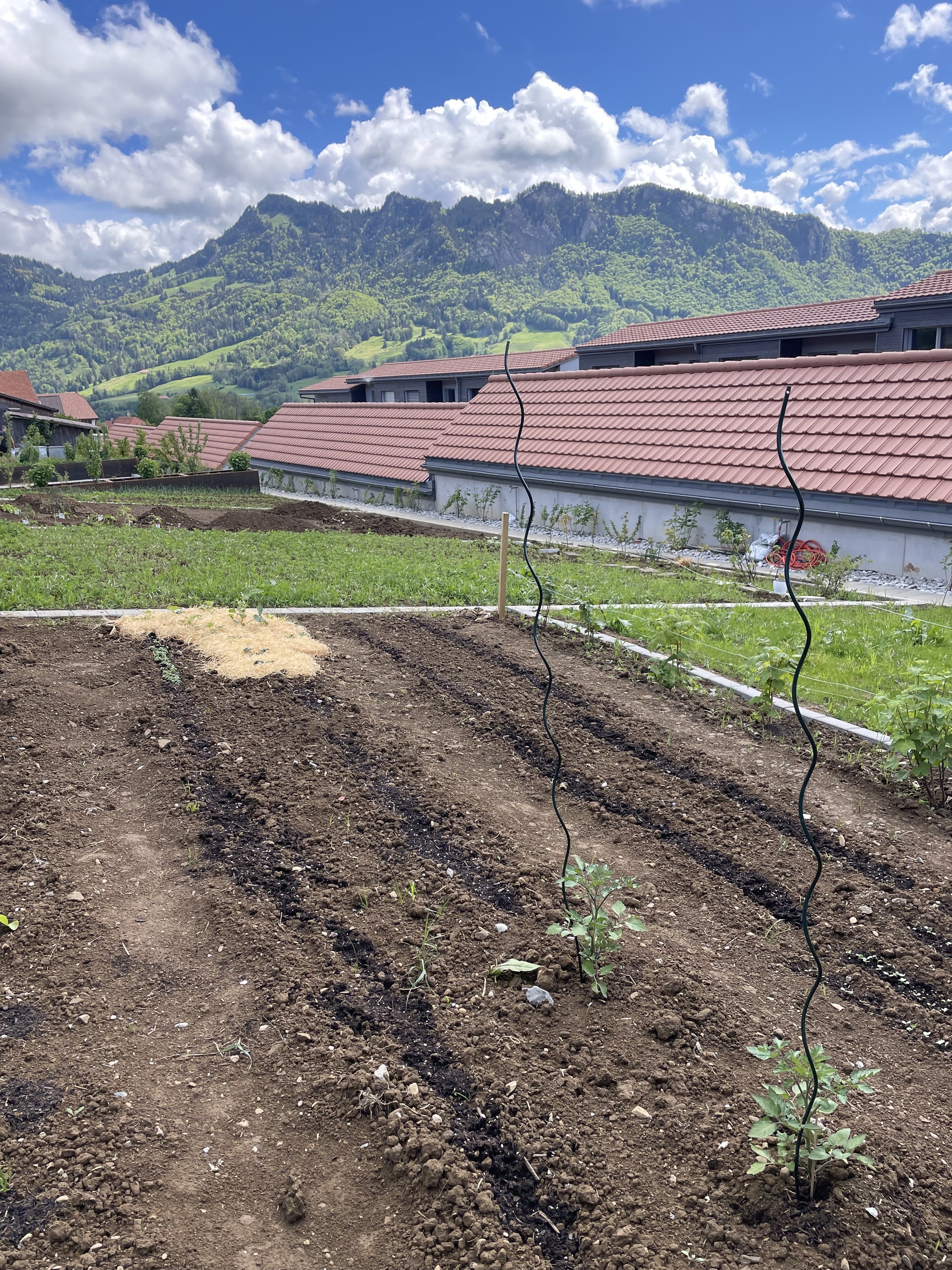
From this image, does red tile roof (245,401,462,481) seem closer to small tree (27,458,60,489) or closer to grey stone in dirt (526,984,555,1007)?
small tree (27,458,60,489)

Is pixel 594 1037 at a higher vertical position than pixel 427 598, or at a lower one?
lower

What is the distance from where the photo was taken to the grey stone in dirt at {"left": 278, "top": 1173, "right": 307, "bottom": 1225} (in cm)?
220

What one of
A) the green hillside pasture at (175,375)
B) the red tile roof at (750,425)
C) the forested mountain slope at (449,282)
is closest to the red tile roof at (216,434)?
the red tile roof at (750,425)

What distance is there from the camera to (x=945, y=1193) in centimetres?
229

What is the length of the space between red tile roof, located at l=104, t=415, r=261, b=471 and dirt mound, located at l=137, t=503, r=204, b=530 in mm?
14568

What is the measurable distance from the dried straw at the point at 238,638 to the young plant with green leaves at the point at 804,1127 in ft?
15.7

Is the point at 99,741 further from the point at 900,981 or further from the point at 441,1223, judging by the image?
the point at 900,981

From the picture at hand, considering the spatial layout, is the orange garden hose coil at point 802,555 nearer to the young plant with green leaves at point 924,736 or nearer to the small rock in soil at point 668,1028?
the young plant with green leaves at point 924,736

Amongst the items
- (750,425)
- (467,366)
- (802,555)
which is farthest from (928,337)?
(467,366)

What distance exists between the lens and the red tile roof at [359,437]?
24938mm

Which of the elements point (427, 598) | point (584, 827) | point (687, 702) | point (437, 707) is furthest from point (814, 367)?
point (584, 827)

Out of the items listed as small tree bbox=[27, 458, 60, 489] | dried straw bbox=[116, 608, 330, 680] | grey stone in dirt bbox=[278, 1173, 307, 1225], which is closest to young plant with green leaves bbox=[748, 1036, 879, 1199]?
grey stone in dirt bbox=[278, 1173, 307, 1225]

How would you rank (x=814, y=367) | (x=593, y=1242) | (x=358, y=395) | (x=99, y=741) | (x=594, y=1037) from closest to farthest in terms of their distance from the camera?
(x=593, y=1242) → (x=594, y=1037) → (x=99, y=741) → (x=814, y=367) → (x=358, y=395)

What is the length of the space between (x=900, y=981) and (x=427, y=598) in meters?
7.00
